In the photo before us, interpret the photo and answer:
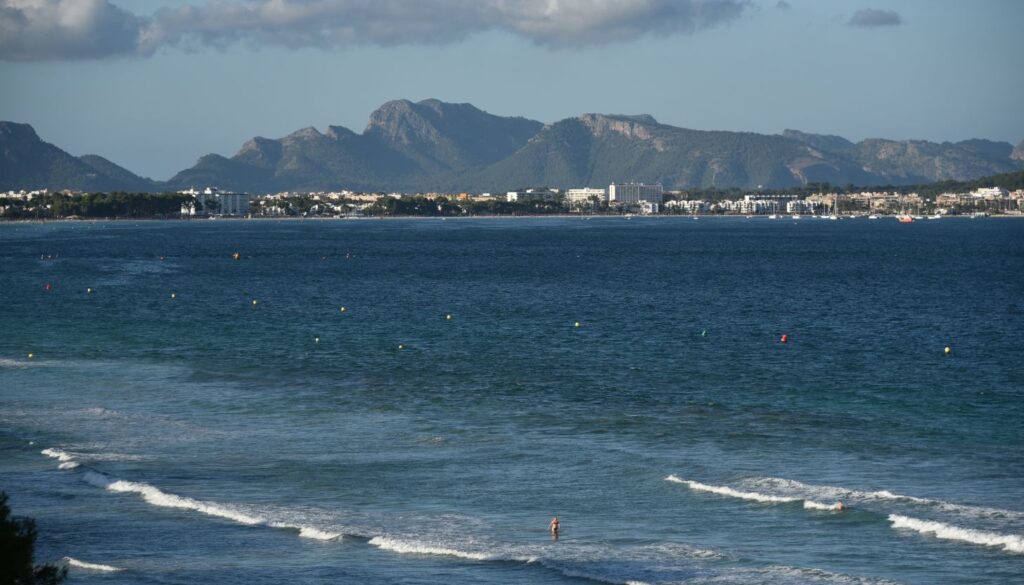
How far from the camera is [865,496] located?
31.7 meters

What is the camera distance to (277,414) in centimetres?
4391

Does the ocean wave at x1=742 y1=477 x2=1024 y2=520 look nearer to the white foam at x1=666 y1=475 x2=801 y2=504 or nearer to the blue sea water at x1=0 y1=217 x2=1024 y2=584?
the blue sea water at x1=0 y1=217 x2=1024 y2=584

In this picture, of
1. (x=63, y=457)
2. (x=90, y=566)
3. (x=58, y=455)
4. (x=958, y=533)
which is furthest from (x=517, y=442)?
(x=90, y=566)

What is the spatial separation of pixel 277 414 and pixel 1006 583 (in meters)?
25.9

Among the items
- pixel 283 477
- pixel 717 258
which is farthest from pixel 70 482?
pixel 717 258

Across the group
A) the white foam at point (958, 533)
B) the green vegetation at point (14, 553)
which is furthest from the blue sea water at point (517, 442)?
the green vegetation at point (14, 553)

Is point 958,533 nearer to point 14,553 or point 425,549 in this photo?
point 425,549

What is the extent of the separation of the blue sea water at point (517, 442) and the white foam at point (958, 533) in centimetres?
8

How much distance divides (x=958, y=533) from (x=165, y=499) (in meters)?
18.9

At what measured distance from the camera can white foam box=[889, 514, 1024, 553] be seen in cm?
2745

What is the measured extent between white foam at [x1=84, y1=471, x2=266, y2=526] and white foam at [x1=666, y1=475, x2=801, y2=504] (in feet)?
36.2

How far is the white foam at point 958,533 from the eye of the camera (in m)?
27.5

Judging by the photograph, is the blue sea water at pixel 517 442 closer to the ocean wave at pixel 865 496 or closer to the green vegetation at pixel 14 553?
the ocean wave at pixel 865 496

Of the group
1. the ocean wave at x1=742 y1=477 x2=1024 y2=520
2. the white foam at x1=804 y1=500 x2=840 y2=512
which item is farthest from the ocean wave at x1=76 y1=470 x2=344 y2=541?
the ocean wave at x1=742 y1=477 x2=1024 y2=520
